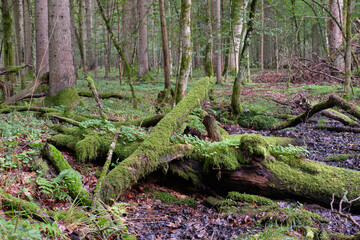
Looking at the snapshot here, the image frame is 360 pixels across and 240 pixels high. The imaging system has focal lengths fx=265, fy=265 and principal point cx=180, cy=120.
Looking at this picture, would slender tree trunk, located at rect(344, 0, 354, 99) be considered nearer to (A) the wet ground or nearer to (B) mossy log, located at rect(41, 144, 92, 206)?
(A) the wet ground

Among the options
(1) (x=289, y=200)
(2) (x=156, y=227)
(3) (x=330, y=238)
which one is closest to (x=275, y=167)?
(1) (x=289, y=200)

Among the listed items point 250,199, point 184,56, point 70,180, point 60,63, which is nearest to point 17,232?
point 70,180

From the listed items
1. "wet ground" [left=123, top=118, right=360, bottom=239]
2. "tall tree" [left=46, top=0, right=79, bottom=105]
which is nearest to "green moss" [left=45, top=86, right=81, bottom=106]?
"tall tree" [left=46, top=0, right=79, bottom=105]

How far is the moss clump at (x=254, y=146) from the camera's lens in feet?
12.7

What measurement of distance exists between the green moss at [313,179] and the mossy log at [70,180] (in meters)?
2.55

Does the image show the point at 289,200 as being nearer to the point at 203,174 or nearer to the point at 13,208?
the point at 203,174

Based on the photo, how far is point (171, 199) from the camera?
13.1 ft

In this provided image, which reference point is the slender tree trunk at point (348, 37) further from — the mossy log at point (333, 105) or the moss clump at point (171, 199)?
the moss clump at point (171, 199)

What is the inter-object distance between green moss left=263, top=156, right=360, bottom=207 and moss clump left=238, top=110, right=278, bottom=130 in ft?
12.8

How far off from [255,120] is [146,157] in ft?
17.1

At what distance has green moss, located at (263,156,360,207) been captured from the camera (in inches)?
146

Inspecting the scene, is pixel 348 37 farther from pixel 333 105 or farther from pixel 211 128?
pixel 211 128

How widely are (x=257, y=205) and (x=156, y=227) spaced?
59.2 inches

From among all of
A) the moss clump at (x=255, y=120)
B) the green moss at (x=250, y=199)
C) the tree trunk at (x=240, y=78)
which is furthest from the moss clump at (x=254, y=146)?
the tree trunk at (x=240, y=78)
